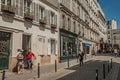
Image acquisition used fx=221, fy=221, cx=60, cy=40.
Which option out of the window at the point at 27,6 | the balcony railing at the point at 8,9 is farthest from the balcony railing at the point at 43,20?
the balcony railing at the point at 8,9

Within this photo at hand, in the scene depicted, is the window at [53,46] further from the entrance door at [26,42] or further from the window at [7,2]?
the window at [7,2]

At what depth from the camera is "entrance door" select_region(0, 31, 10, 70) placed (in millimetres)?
15016

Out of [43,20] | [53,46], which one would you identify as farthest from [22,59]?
[53,46]

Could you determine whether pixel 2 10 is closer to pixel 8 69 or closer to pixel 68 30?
pixel 8 69

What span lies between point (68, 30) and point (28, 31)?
12.5 m

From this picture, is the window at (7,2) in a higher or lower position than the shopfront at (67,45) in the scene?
higher

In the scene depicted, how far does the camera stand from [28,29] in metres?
18.2

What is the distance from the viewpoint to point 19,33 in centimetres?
1670

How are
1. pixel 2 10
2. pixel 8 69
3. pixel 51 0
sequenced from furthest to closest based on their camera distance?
pixel 51 0 < pixel 8 69 < pixel 2 10

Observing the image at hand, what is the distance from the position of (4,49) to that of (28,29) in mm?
3470

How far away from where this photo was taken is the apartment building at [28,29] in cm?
1522

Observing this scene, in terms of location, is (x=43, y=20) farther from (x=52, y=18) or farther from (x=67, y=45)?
(x=67, y=45)

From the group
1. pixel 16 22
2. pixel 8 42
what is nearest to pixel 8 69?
pixel 8 42

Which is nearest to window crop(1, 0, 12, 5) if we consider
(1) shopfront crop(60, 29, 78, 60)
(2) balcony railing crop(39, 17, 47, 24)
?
(2) balcony railing crop(39, 17, 47, 24)
